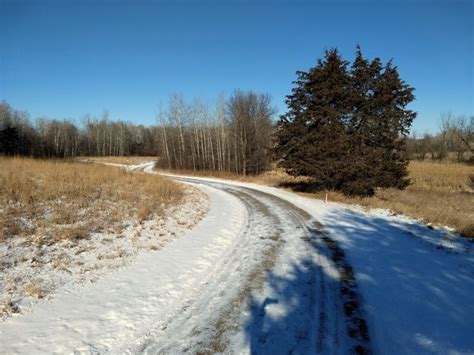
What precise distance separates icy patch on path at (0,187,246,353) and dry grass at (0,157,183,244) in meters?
2.91

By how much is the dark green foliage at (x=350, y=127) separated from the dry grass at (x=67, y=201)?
917cm

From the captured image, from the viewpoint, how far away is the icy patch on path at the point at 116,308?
13.4 feet

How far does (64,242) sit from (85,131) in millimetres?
103891

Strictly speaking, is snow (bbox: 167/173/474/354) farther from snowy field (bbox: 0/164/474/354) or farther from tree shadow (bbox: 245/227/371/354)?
tree shadow (bbox: 245/227/371/354)

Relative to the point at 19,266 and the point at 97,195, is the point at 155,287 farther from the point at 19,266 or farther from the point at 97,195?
the point at 97,195

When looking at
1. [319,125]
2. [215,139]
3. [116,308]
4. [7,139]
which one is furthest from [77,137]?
[116,308]

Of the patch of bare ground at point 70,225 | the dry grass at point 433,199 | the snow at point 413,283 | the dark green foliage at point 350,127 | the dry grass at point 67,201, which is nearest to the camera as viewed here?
the snow at point 413,283

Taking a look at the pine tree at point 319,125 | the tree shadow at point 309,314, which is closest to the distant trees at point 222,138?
the pine tree at point 319,125

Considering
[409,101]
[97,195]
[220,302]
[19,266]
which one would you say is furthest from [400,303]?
[409,101]

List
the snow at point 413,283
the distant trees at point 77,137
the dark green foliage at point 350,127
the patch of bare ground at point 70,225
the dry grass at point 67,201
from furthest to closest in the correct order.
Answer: the distant trees at point 77,137 → the dark green foliage at point 350,127 → the dry grass at point 67,201 → the patch of bare ground at point 70,225 → the snow at point 413,283

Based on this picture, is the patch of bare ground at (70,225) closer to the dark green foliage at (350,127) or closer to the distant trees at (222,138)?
the dark green foliage at (350,127)

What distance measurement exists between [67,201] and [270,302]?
9.68 m

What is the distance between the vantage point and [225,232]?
1012cm

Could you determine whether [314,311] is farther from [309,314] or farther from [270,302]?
[270,302]
